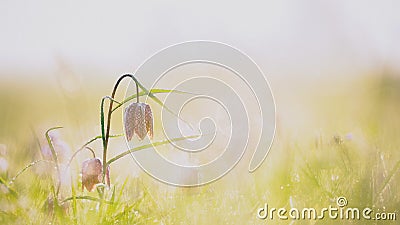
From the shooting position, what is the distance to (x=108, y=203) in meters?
1.23

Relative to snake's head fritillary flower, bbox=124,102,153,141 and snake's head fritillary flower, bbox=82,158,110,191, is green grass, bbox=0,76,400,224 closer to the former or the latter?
snake's head fritillary flower, bbox=82,158,110,191

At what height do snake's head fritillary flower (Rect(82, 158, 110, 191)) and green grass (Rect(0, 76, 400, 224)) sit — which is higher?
snake's head fritillary flower (Rect(82, 158, 110, 191))

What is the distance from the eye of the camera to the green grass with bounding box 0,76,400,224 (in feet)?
4.10

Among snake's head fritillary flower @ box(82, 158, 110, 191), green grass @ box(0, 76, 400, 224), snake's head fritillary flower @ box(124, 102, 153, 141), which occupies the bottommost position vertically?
green grass @ box(0, 76, 400, 224)

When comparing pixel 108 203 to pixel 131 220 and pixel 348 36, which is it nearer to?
pixel 131 220

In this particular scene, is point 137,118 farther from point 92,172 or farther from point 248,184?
point 248,184

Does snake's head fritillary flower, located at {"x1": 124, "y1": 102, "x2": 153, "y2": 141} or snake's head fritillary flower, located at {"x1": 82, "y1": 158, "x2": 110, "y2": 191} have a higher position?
snake's head fritillary flower, located at {"x1": 124, "y1": 102, "x2": 153, "y2": 141}

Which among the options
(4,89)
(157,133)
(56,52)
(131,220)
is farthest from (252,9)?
(4,89)

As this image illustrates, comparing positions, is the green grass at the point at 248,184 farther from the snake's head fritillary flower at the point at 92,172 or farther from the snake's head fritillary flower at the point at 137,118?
the snake's head fritillary flower at the point at 137,118

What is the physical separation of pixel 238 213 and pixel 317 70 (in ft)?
2.01

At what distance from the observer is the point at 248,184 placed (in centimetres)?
140

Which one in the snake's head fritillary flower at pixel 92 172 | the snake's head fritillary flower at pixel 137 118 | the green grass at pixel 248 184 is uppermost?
the snake's head fritillary flower at pixel 137 118

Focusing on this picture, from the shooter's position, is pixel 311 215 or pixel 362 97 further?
pixel 362 97

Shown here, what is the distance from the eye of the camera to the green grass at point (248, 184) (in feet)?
4.10
